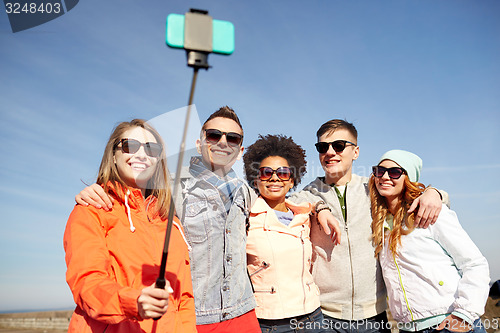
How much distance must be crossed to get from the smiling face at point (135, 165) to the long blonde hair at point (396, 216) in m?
2.48

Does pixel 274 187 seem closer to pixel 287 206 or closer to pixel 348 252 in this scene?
pixel 287 206

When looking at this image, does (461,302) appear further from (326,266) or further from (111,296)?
(111,296)

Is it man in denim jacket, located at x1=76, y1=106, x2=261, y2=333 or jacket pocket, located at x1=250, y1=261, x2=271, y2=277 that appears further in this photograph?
jacket pocket, located at x1=250, y1=261, x2=271, y2=277

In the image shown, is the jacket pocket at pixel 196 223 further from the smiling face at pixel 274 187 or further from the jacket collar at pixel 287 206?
the smiling face at pixel 274 187

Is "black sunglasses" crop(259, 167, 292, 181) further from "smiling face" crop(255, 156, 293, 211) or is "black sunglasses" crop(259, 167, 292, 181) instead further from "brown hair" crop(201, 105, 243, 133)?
"brown hair" crop(201, 105, 243, 133)

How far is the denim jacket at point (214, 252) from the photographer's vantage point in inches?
135

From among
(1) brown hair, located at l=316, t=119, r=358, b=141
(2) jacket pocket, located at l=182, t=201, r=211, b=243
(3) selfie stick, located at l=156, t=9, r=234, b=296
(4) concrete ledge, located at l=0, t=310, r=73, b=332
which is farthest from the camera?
(4) concrete ledge, located at l=0, t=310, r=73, b=332

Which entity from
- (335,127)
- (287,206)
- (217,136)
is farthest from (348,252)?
(217,136)

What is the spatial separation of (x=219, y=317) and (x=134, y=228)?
3.89 feet

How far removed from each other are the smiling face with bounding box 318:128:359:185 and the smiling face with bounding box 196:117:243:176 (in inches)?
45.6

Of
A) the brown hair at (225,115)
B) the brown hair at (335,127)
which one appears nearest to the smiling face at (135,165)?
the brown hair at (225,115)

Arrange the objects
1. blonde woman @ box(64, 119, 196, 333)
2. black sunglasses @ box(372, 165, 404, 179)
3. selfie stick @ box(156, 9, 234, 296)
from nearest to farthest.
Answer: selfie stick @ box(156, 9, 234, 296) < blonde woman @ box(64, 119, 196, 333) < black sunglasses @ box(372, 165, 404, 179)

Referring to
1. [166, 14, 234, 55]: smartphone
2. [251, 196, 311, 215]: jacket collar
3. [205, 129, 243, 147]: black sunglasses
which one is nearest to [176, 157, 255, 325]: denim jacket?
[251, 196, 311, 215]: jacket collar

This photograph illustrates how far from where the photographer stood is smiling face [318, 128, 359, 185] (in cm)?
469
